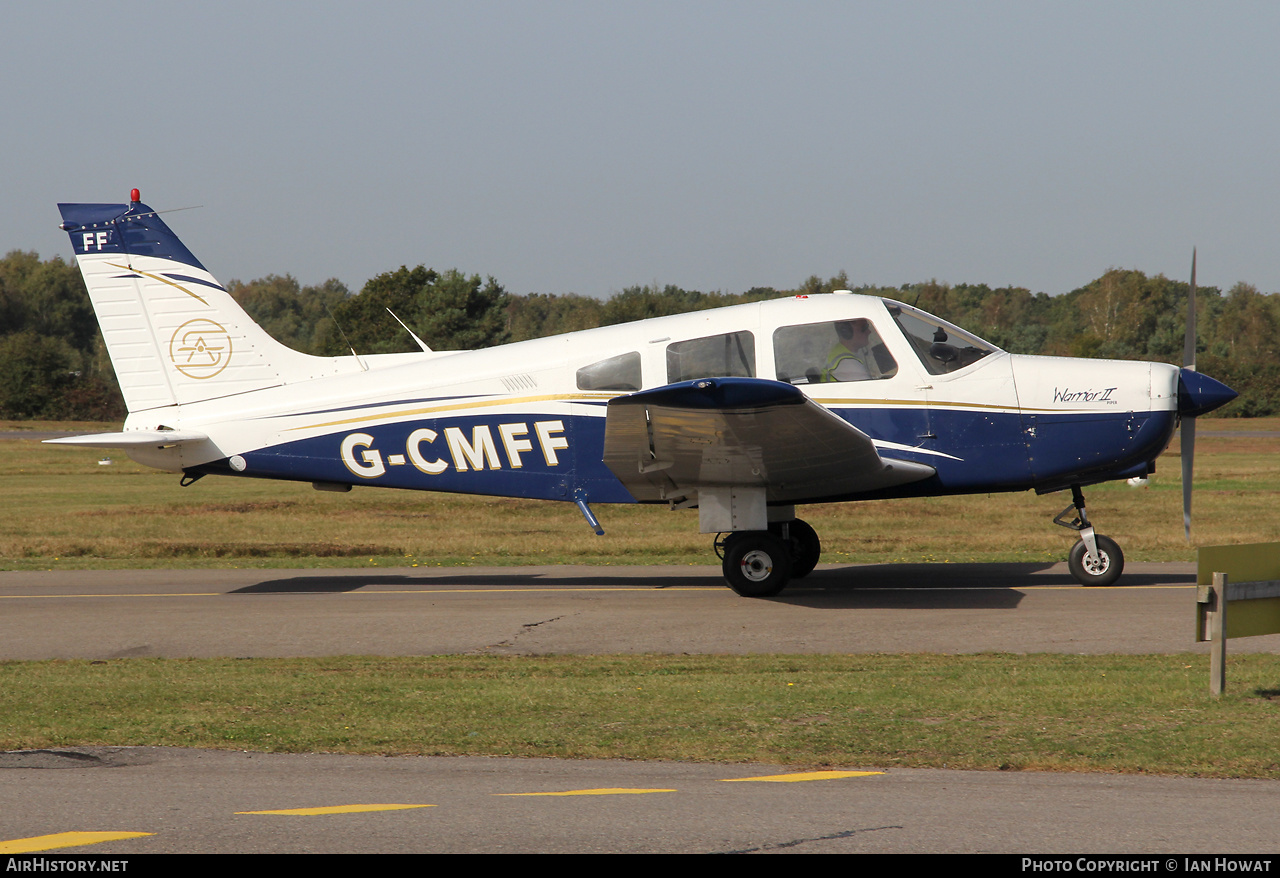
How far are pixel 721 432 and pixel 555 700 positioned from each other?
12.2 ft

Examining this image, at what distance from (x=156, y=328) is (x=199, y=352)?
58 cm

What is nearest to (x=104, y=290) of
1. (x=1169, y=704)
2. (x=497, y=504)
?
(x=1169, y=704)

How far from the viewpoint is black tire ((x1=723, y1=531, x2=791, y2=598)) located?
1148cm

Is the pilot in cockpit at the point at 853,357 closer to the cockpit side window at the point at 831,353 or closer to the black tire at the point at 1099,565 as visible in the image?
the cockpit side window at the point at 831,353

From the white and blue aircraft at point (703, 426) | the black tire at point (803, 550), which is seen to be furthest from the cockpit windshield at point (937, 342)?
the black tire at point (803, 550)

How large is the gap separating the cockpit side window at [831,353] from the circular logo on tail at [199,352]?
623 centimetres

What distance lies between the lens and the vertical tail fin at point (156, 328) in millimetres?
12875

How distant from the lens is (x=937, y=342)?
37.9 feet

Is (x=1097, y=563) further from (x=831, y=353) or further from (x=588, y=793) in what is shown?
(x=588, y=793)

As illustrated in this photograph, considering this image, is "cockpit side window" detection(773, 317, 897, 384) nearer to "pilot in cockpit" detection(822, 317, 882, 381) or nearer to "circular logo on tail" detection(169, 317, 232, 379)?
"pilot in cockpit" detection(822, 317, 882, 381)

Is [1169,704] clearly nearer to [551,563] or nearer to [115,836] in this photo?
[115,836]

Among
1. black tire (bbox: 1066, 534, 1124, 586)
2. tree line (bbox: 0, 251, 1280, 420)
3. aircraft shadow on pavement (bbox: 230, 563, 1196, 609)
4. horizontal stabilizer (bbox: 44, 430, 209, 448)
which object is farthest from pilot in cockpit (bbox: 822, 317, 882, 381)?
tree line (bbox: 0, 251, 1280, 420)

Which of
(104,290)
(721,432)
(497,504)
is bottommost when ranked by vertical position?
(497,504)

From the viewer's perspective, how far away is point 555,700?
23.7 feet
